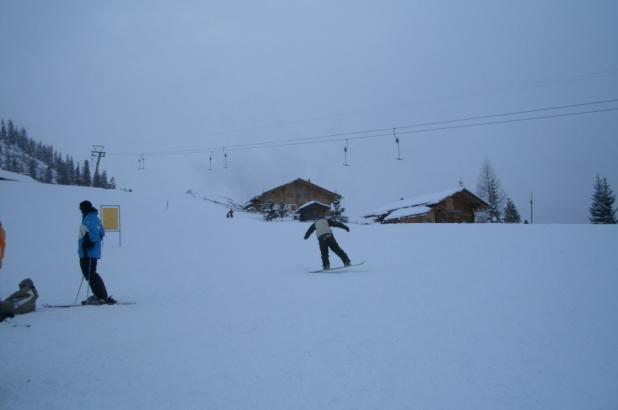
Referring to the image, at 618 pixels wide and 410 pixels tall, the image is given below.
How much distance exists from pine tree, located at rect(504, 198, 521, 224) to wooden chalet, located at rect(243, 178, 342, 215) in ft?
87.8

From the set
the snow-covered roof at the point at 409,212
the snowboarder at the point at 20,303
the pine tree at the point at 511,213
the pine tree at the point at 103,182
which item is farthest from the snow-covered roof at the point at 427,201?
the pine tree at the point at 103,182

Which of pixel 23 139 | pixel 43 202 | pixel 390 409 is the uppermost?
pixel 23 139

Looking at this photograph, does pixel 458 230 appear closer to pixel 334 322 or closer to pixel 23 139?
pixel 334 322

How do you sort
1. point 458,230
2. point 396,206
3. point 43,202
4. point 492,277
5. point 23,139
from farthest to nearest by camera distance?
point 23,139
point 396,206
point 43,202
point 458,230
point 492,277

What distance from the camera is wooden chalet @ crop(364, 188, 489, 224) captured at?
Answer: 3850cm

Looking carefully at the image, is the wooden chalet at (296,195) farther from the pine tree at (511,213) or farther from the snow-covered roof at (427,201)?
the pine tree at (511,213)

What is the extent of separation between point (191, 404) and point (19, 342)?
2567 millimetres

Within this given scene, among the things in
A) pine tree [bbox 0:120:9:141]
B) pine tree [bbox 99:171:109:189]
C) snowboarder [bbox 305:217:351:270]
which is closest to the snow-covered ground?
snowboarder [bbox 305:217:351:270]

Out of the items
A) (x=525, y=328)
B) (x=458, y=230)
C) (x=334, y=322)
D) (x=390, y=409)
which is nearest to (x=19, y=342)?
(x=334, y=322)

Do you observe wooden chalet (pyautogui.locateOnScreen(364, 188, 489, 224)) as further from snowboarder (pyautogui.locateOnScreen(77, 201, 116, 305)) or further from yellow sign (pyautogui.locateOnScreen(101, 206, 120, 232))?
snowboarder (pyautogui.locateOnScreen(77, 201, 116, 305))

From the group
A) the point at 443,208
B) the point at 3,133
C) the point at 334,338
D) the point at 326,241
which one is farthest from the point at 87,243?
the point at 3,133

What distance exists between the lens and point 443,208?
38656 mm

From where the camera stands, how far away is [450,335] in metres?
3.76

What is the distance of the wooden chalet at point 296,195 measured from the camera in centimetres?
5519
